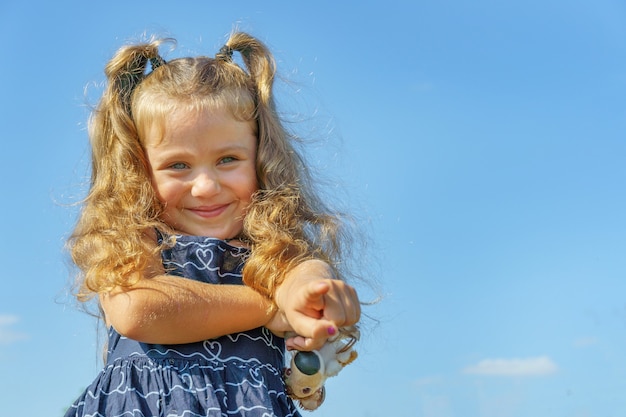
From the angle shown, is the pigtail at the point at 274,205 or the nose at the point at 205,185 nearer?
the pigtail at the point at 274,205

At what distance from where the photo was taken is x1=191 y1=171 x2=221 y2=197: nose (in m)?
3.55

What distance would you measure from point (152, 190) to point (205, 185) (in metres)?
0.25

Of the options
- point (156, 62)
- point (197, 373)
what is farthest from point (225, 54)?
point (197, 373)

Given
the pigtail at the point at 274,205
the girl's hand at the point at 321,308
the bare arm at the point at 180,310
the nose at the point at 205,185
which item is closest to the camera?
the girl's hand at the point at 321,308

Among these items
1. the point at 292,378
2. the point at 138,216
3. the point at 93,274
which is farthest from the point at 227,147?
the point at 292,378

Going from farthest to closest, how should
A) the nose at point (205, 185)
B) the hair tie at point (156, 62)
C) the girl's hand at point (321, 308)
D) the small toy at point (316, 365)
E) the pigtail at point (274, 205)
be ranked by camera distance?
the hair tie at point (156, 62) < the nose at point (205, 185) < the pigtail at point (274, 205) < the small toy at point (316, 365) < the girl's hand at point (321, 308)

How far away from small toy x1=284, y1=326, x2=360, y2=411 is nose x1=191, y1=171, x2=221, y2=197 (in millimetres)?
739

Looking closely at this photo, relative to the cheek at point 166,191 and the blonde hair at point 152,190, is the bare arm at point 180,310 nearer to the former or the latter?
the blonde hair at point 152,190

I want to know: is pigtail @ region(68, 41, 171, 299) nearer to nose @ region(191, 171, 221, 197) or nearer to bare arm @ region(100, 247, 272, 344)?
bare arm @ region(100, 247, 272, 344)

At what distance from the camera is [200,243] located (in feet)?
11.6

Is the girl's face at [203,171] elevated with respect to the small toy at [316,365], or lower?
elevated

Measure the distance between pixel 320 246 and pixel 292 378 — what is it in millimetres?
595

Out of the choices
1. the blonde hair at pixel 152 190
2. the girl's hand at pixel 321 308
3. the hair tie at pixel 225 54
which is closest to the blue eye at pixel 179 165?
the blonde hair at pixel 152 190

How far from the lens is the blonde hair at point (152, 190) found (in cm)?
344
